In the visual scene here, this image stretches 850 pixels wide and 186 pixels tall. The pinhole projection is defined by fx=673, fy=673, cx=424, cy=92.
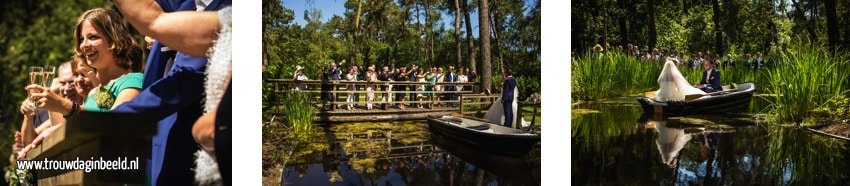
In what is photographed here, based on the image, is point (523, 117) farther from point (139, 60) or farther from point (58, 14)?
point (58, 14)

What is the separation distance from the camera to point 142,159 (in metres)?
5.34

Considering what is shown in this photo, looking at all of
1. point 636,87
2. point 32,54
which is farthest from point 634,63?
point 32,54

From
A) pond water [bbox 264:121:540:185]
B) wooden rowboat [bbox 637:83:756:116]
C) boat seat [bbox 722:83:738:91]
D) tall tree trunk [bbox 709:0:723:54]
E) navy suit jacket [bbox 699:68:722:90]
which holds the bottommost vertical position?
pond water [bbox 264:121:540:185]

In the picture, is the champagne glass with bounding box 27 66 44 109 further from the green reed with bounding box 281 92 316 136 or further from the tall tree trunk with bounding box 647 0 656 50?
the tall tree trunk with bounding box 647 0 656 50

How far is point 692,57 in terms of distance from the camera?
5496 mm

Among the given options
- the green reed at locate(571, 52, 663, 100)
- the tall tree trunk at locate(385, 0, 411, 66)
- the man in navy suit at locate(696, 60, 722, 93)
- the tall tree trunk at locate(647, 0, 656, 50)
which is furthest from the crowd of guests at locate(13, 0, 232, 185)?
the man in navy suit at locate(696, 60, 722, 93)

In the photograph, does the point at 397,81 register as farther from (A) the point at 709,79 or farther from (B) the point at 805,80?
(B) the point at 805,80

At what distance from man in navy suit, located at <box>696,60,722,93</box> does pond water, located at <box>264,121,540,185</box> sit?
145cm

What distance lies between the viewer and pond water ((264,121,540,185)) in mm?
5629

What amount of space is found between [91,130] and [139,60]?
655 millimetres

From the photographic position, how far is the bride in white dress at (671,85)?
550cm

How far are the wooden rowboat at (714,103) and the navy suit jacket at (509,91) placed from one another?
1159 millimetres

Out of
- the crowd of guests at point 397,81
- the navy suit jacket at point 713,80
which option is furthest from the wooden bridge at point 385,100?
the navy suit jacket at point 713,80

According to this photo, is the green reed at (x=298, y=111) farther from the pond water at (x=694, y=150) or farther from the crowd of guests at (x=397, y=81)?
the pond water at (x=694, y=150)
